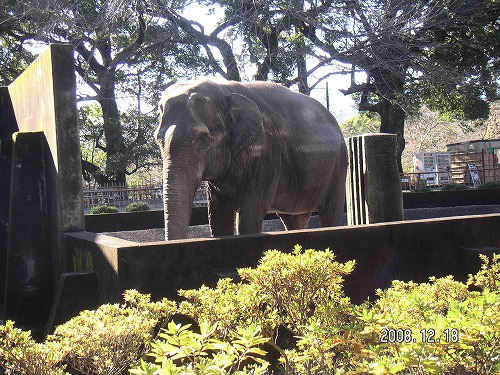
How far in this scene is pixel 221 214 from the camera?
20.4ft

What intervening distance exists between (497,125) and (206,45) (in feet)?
89.9

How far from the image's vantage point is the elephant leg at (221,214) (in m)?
6.21

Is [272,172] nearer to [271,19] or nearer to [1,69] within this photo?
[271,19]

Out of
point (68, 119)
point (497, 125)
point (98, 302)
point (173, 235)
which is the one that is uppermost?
point (497, 125)

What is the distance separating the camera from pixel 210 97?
5703 millimetres

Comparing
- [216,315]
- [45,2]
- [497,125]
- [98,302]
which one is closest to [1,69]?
[45,2]

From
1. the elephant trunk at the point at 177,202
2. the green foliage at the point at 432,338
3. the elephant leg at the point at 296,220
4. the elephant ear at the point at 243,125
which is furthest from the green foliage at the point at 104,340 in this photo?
the elephant leg at the point at 296,220

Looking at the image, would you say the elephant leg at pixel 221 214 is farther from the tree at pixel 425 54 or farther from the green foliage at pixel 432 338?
the tree at pixel 425 54

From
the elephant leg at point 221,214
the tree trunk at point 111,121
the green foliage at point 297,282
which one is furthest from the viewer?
the tree trunk at point 111,121

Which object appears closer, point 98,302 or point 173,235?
point 98,302

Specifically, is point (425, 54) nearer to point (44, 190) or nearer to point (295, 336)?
point (44, 190)

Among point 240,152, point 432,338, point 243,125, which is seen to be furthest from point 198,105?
point 432,338

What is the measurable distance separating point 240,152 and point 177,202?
2.62ft

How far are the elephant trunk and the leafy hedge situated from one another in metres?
2.13
